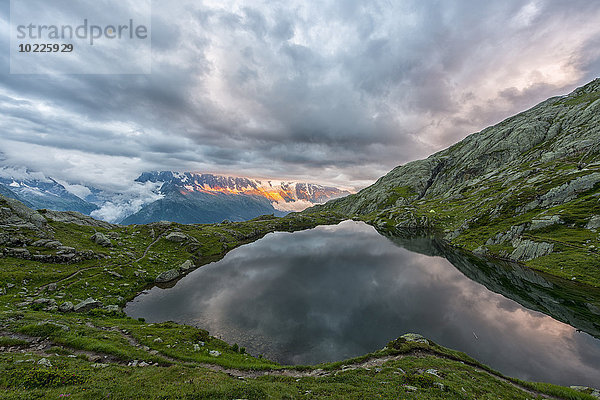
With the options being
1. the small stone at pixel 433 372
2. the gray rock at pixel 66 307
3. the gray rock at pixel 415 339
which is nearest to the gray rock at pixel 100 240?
the gray rock at pixel 66 307

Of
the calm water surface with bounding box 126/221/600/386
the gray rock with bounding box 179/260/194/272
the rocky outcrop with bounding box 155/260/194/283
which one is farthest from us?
the gray rock with bounding box 179/260/194/272

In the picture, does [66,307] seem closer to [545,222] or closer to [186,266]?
[186,266]

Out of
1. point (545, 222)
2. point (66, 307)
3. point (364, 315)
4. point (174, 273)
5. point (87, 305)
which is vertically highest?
point (545, 222)

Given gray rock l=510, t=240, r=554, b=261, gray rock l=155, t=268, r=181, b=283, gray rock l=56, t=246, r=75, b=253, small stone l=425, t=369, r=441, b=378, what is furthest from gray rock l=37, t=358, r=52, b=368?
gray rock l=510, t=240, r=554, b=261

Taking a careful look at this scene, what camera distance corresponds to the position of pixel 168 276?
70188 millimetres

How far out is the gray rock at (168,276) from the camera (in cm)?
6798

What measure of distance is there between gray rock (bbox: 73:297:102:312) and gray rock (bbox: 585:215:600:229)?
15446cm

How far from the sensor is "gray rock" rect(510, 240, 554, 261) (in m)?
76.6

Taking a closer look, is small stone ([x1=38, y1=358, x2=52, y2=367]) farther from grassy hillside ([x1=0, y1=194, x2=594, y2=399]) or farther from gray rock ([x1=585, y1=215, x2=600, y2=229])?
gray rock ([x1=585, y1=215, x2=600, y2=229])

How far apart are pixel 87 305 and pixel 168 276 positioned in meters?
27.1

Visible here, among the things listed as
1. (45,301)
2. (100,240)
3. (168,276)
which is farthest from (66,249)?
(45,301)

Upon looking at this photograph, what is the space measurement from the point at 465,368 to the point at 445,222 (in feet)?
540

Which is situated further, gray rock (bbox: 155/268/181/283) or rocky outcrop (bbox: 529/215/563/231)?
rocky outcrop (bbox: 529/215/563/231)

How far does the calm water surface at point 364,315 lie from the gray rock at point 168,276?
400cm
